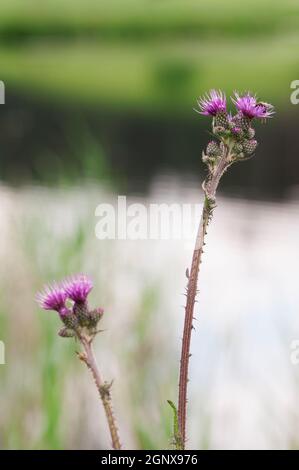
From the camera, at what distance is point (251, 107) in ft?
2.41

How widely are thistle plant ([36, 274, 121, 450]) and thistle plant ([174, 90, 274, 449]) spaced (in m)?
0.05

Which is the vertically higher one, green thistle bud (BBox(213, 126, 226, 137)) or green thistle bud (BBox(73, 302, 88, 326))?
green thistle bud (BBox(213, 126, 226, 137))

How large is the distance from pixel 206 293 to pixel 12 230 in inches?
44.7

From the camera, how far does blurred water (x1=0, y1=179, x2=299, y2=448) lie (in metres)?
2.26

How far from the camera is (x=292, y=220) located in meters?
6.23

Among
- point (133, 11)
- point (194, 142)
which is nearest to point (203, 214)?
point (194, 142)

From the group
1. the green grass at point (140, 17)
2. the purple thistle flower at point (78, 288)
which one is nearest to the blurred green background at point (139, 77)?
the green grass at point (140, 17)

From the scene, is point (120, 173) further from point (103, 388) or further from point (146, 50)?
point (146, 50)

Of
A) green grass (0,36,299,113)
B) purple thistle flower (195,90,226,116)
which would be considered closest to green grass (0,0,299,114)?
green grass (0,36,299,113)

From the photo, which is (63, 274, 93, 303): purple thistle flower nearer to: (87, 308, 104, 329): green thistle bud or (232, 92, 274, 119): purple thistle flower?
(87, 308, 104, 329): green thistle bud

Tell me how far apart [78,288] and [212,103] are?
0.59ft

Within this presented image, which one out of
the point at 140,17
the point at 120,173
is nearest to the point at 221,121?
the point at 120,173

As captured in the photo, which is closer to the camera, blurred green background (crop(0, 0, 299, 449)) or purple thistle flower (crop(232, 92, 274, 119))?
purple thistle flower (crop(232, 92, 274, 119))
